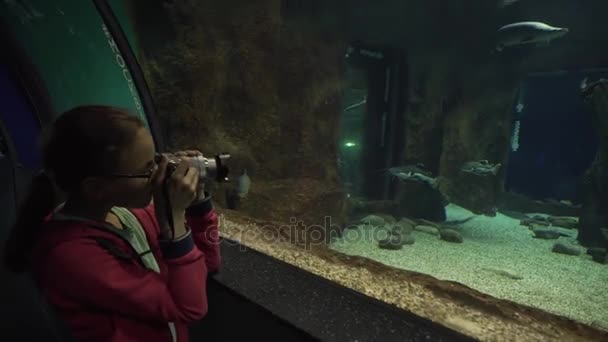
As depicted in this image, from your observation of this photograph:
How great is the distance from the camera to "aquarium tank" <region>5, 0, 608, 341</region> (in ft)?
9.71

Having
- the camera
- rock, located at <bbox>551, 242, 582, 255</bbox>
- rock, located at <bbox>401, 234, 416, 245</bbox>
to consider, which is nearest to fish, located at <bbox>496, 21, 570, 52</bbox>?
rock, located at <bbox>551, 242, 582, 255</bbox>

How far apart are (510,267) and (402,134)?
5691 mm

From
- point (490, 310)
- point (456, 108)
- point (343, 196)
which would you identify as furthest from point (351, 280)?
point (456, 108)

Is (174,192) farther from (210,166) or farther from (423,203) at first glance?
(423,203)

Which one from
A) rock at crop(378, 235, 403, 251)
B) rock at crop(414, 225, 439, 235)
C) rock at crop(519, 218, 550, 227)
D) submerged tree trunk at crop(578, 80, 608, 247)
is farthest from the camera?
rock at crop(519, 218, 550, 227)

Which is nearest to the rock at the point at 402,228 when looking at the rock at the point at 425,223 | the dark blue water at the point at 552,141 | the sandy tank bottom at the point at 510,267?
the sandy tank bottom at the point at 510,267

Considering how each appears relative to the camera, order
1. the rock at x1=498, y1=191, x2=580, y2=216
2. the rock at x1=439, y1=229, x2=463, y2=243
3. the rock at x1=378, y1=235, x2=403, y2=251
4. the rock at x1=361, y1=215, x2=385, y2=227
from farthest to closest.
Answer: the rock at x1=498, y1=191, x2=580, y2=216 → the rock at x1=361, y1=215, x2=385, y2=227 → the rock at x1=439, y1=229, x2=463, y2=243 → the rock at x1=378, y1=235, x2=403, y2=251

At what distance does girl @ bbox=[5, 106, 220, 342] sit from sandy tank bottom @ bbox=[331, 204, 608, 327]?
12.1 feet

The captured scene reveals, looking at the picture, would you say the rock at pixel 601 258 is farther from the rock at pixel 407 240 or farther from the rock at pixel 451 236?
the rock at pixel 407 240

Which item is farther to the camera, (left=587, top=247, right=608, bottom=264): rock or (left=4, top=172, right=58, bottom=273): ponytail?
(left=587, top=247, right=608, bottom=264): rock

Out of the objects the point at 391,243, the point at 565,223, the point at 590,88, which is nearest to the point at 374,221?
the point at 391,243

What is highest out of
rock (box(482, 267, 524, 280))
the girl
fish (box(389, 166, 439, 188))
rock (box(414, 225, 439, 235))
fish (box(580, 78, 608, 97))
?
fish (box(580, 78, 608, 97))

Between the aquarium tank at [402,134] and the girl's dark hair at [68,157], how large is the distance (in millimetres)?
1264

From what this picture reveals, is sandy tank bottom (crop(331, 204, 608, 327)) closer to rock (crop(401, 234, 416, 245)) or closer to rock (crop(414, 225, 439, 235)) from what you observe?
rock (crop(401, 234, 416, 245))
